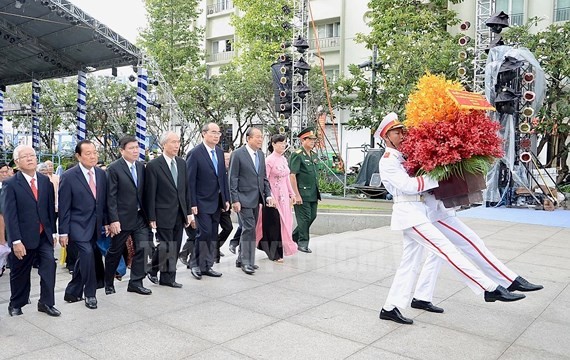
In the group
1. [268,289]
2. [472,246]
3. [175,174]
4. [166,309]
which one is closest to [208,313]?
[166,309]

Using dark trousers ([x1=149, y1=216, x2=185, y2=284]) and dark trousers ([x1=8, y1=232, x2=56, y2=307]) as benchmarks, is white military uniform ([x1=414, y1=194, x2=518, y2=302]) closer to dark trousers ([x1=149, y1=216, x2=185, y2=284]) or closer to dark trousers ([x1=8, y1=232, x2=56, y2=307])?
dark trousers ([x1=149, y1=216, x2=185, y2=284])

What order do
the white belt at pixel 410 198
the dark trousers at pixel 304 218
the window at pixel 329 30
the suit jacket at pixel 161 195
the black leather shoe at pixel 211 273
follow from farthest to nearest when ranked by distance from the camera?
the window at pixel 329 30
the dark trousers at pixel 304 218
the black leather shoe at pixel 211 273
the suit jacket at pixel 161 195
the white belt at pixel 410 198

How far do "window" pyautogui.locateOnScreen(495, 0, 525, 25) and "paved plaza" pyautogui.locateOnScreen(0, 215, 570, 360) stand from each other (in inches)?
759

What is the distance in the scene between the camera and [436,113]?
4.08 meters

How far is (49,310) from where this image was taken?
176 inches

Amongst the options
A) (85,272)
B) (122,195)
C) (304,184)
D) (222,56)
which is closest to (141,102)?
(304,184)

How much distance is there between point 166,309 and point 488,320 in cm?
278

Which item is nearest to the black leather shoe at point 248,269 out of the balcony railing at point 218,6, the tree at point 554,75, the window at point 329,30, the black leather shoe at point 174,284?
the black leather shoe at point 174,284

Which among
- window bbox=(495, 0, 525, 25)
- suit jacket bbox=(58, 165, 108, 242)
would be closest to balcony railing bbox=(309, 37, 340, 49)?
window bbox=(495, 0, 525, 25)

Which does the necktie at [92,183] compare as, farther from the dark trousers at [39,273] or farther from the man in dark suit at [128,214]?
the dark trousers at [39,273]

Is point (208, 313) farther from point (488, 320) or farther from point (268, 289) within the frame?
point (488, 320)

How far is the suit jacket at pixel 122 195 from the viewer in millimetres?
4973

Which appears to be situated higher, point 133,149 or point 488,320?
point 133,149

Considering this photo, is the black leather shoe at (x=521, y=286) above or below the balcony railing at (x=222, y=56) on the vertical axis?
below
